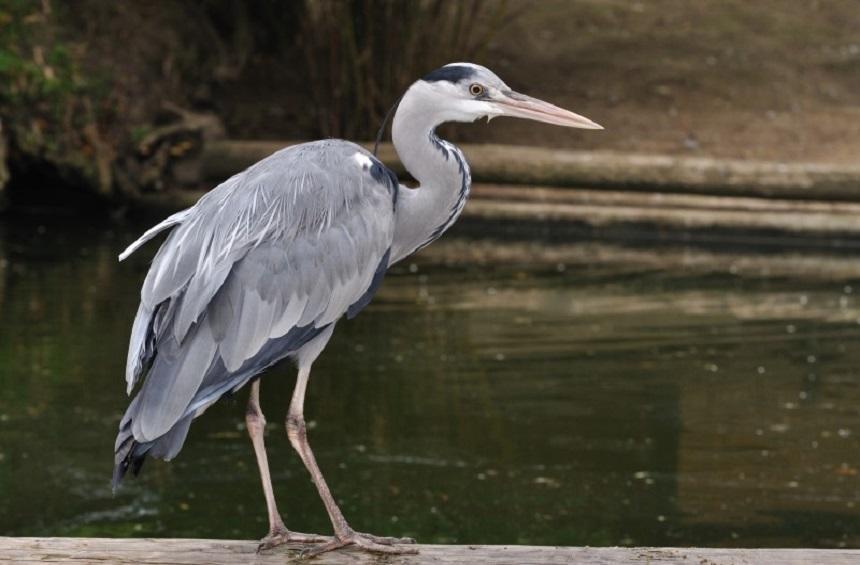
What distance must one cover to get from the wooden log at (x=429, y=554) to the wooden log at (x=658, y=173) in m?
8.26

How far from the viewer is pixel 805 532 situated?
6098 millimetres

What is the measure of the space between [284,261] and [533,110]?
30.2 inches

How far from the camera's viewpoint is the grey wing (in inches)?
154

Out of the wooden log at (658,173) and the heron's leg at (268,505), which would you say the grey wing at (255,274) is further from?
the wooden log at (658,173)

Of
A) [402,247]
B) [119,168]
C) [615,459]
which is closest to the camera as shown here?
[402,247]

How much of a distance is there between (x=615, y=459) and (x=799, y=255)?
4913 millimetres

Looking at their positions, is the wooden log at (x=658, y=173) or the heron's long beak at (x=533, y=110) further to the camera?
the wooden log at (x=658, y=173)

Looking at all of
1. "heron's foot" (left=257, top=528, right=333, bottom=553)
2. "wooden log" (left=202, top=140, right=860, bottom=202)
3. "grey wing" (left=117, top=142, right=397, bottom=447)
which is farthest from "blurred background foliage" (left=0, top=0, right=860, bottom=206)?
"heron's foot" (left=257, top=528, right=333, bottom=553)

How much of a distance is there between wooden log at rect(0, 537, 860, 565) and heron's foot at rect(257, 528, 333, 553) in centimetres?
6

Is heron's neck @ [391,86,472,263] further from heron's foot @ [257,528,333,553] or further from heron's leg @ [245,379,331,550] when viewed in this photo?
heron's foot @ [257,528,333,553]

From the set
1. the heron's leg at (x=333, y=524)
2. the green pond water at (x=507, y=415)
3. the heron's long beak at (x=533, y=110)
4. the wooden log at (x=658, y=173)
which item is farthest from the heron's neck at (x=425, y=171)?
the wooden log at (x=658, y=173)

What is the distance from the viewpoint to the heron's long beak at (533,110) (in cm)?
438

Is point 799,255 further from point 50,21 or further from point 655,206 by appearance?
point 50,21

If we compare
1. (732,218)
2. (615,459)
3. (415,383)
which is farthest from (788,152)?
(615,459)
